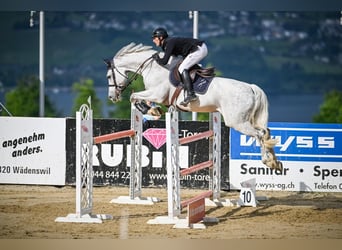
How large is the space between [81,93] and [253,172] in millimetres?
4897

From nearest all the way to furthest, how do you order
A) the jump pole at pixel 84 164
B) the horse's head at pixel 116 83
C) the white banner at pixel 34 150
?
the jump pole at pixel 84 164 < the horse's head at pixel 116 83 < the white banner at pixel 34 150

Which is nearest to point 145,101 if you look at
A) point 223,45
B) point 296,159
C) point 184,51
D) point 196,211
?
point 184,51

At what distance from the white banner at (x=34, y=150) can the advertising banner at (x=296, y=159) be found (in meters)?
2.08

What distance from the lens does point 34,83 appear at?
48.3ft

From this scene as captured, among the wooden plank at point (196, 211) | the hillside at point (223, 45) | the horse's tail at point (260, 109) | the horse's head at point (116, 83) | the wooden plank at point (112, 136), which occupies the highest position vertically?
the hillside at point (223, 45)

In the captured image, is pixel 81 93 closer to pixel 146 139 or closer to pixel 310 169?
pixel 146 139

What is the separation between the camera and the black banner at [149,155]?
35.8 feet

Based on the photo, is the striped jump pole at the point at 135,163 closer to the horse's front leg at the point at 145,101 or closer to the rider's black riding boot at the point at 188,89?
the horse's front leg at the point at 145,101

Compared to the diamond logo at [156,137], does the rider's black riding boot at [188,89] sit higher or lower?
higher

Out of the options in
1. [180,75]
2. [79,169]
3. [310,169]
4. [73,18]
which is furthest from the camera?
[73,18]

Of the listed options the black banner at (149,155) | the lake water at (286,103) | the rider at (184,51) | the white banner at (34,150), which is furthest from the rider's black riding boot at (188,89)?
the lake water at (286,103)

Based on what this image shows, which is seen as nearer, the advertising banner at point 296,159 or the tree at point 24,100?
the advertising banner at point 296,159

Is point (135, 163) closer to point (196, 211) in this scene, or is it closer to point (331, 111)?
point (196, 211)
